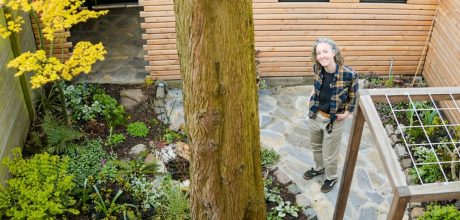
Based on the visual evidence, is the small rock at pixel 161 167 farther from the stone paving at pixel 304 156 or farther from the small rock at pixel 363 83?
the small rock at pixel 363 83

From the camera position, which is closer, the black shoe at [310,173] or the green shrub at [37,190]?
the green shrub at [37,190]

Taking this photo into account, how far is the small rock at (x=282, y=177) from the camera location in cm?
731

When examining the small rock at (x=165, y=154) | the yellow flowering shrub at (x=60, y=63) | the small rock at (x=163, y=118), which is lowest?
the small rock at (x=165, y=154)

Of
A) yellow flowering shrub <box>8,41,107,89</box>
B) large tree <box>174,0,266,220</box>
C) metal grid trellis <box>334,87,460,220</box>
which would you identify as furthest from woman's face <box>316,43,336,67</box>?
yellow flowering shrub <box>8,41,107,89</box>

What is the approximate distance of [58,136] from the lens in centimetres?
747

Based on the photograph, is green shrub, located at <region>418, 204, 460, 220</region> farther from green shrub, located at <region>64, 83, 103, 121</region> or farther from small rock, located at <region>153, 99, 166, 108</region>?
green shrub, located at <region>64, 83, 103, 121</region>

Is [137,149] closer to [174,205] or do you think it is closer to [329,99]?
[174,205]

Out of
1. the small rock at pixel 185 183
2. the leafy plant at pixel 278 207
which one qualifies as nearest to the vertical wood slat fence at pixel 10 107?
the small rock at pixel 185 183

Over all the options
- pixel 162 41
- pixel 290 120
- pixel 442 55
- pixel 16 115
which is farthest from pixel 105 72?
pixel 442 55

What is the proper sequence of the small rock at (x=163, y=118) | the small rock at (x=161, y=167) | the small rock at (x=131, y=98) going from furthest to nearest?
1. the small rock at (x=131, y=98)
2. the small rock at (x=163, y=118)
3. the small rock at (x=161, y=167)

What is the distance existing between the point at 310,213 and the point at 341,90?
1.69 meters

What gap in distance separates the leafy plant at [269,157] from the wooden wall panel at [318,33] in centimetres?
185

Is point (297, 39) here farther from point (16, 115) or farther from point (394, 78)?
A: point (16, 115)

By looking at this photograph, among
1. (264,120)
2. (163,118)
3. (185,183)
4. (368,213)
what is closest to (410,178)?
(368,213)
